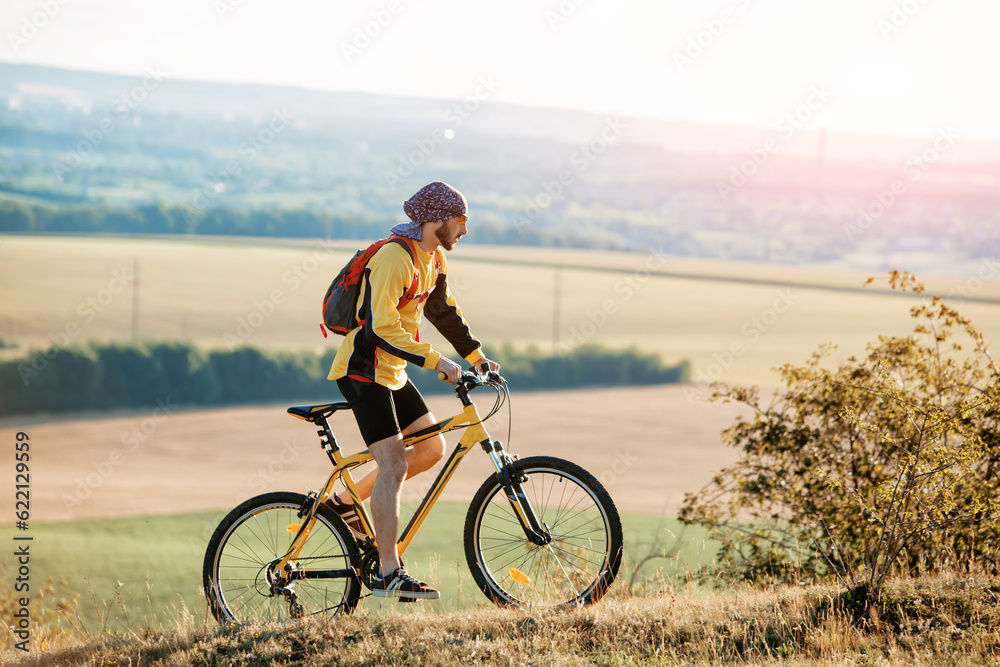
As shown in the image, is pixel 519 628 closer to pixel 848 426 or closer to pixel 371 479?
pixel 371 479

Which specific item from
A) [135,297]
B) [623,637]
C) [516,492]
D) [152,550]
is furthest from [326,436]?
[135,297]

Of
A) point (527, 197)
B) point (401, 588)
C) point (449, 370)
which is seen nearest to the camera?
point (449, 370)

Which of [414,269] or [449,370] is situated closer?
[449,370]

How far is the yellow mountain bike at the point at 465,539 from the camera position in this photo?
4199 mm

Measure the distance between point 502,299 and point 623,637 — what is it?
110 m

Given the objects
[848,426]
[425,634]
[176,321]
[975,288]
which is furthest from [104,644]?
[975,288]

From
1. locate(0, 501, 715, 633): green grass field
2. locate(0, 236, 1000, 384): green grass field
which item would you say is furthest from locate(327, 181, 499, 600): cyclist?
locate(0, 236, 1000, 384): green grass field

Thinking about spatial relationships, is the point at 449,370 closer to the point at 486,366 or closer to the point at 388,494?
the point at 486,366

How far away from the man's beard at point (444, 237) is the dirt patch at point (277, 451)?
105 ft

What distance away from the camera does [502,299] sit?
114 metres

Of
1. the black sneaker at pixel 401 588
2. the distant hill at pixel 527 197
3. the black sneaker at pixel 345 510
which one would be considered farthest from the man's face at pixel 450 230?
the distant hill at pixel 527 197

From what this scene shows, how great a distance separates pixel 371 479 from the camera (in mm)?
4395

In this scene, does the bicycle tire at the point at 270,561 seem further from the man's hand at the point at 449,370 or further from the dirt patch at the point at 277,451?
the dirt patch at the point at 277,451

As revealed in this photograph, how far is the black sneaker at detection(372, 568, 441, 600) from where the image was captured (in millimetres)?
4070
